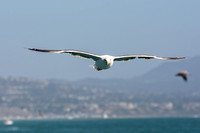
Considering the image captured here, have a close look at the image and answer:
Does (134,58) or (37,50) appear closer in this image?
(37,50)

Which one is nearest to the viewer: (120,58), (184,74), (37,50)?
(37,50)

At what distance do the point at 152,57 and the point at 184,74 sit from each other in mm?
34483

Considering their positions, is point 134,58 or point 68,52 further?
point 134,58

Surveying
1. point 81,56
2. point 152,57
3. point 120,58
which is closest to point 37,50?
point 81,56

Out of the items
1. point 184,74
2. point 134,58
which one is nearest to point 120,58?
point 134,58

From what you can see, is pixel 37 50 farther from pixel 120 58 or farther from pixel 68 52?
pixel 120 58

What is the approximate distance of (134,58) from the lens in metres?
35.1

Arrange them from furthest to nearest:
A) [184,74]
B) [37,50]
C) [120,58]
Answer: [184,74] → [120,58] → [37,50]

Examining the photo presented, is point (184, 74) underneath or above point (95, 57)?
above

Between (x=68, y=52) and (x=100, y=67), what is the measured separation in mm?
2056

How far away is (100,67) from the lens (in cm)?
3256

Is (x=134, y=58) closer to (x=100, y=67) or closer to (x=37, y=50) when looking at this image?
A: (x=100, y=67)

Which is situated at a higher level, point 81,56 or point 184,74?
point 184,74

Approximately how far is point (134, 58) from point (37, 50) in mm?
6576
